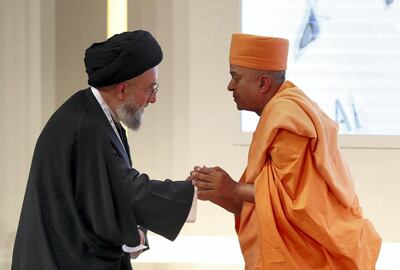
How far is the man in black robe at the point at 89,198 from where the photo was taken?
2.48 m

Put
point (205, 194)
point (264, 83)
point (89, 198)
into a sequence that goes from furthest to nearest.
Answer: point (264, 83) < point (205, 194) < point (89, 198)

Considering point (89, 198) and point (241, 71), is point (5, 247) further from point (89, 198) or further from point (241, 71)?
point (241, 71)

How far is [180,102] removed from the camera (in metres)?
4.39

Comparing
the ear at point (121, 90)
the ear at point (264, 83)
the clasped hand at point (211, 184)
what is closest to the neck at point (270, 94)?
the ear at point (264, 83)

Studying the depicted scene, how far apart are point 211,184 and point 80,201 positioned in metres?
0.49

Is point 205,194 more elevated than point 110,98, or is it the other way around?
point 110,98

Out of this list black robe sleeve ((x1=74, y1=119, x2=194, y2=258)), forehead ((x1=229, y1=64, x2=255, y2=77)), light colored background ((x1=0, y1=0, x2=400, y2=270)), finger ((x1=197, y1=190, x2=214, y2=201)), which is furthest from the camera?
light colored background ((x1=0, y1=0, x2=400, y2=270))

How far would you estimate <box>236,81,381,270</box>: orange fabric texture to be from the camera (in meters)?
2.60

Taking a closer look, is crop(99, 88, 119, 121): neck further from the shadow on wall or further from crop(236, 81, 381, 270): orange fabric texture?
the shadow on wall

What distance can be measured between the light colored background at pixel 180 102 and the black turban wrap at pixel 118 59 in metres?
1.68

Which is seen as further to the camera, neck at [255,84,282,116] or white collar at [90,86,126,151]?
neck at [255,84,282,116]

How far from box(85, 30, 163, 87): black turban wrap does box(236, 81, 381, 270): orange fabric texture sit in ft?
1.62

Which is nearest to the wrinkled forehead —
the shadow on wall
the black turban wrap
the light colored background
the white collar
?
the black turban wrap

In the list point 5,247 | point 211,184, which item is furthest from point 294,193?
point 5,247
